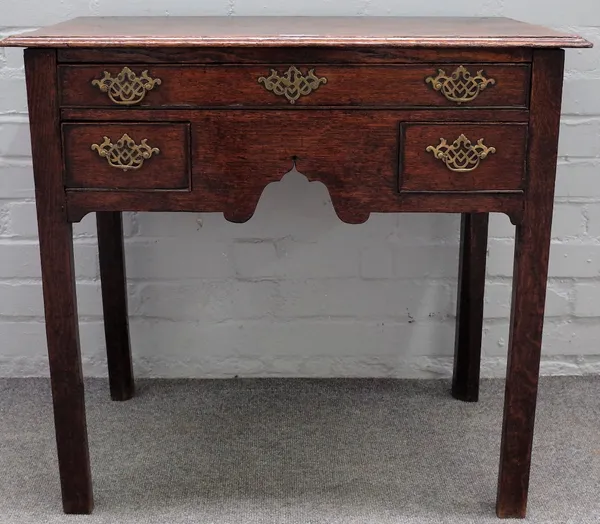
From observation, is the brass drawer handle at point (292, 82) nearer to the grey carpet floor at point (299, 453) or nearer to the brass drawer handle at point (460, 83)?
the brass drawer handle at point (460, 83)

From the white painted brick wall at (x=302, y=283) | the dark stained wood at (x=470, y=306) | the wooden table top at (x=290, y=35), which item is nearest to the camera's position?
the wooden table top at (x=290, y=35)

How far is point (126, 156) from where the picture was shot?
1.53 m

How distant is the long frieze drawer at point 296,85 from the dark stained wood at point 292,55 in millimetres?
12

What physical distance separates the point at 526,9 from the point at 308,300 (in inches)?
35.0

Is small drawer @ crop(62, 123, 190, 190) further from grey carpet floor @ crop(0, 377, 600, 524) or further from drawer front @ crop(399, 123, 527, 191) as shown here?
grey carpet floor @ crop(0, 377, 600, 524)

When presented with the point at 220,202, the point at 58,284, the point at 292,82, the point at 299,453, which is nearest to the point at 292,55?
the point at 292,82

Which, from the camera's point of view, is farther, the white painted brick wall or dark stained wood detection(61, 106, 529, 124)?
the white painted brick wall

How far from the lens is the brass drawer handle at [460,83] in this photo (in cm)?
150

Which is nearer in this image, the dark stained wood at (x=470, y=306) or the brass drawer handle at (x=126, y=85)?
the brass drawer handle at (x=126, y=85)

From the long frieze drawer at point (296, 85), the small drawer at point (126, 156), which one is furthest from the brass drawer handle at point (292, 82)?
the small drawer at point (126, 156)

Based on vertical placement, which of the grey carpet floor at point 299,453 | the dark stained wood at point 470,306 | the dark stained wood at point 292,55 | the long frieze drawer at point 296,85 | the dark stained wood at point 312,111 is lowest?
the grey carpet floor at point 299,453

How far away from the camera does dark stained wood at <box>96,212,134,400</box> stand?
6.86ft

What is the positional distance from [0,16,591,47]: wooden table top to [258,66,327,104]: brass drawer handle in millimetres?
55

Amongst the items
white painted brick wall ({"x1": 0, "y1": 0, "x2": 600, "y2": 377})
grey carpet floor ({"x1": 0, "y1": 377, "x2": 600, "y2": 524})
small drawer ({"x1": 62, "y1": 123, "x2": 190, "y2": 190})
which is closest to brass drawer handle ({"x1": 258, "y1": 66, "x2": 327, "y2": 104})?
small drawer ({"x1": 62, "y1": 123, "x2": 190, "y2": 190})
